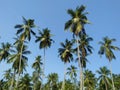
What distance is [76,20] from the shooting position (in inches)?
1673

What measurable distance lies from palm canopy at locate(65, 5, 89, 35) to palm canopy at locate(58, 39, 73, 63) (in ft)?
40.8

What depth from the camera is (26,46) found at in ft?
185

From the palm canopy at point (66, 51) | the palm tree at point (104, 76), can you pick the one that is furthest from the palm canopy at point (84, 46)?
the palm tree at point (104, 76)

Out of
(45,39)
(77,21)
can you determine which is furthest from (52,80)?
(77,21)

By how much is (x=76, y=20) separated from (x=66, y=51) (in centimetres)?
1388

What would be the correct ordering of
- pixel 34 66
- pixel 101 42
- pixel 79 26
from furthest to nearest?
pixel 34 66, pixel 101 42, pixel 79 26

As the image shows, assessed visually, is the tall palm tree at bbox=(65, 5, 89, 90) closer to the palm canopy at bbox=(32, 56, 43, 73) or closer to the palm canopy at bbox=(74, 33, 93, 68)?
the palm canopy at bbox=(74, 33, 93, 68)

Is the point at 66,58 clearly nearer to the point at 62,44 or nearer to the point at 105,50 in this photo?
the point at 62,44

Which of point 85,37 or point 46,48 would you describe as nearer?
point 85,37

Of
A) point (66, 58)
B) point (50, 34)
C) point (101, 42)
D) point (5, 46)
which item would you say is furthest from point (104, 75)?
point (5, 46)

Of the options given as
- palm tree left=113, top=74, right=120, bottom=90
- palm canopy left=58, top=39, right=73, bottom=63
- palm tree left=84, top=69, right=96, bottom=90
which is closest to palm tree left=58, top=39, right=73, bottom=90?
palm canopy left=58, top=39, right=73, bottom=63

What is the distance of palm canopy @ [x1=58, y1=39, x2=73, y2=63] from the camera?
5497 centimetres

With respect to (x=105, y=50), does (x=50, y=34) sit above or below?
above

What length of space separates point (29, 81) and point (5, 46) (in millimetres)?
20424
